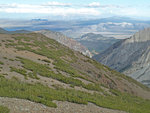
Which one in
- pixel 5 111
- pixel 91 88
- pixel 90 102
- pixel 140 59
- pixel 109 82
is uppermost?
pixel 5 111

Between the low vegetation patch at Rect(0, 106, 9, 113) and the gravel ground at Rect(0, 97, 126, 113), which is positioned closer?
the low vegetation patch at Rect(0, 106, 9, 113)

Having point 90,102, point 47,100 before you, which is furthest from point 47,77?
point 47,100

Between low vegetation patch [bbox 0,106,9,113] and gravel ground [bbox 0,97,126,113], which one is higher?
low vegetation patch [bbox 0,106,9,113]

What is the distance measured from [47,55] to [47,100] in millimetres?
25190

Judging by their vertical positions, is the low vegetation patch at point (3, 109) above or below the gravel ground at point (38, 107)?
above

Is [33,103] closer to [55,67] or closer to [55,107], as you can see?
[55,107]

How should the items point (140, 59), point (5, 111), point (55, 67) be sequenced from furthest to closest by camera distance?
1. point (140, 59)
2. point (55, 67)
3. point (5, 111)

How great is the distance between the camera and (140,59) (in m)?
173

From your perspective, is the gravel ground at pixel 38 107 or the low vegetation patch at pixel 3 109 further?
the gravel ground at pixel 38 107

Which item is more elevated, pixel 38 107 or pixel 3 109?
pixel 3 109

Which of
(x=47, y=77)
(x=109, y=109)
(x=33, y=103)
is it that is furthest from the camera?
(x=47, y=77)

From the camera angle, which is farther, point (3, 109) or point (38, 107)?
point (38, 107)

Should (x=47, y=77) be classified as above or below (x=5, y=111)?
below

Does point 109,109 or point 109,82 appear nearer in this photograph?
point 109,109
